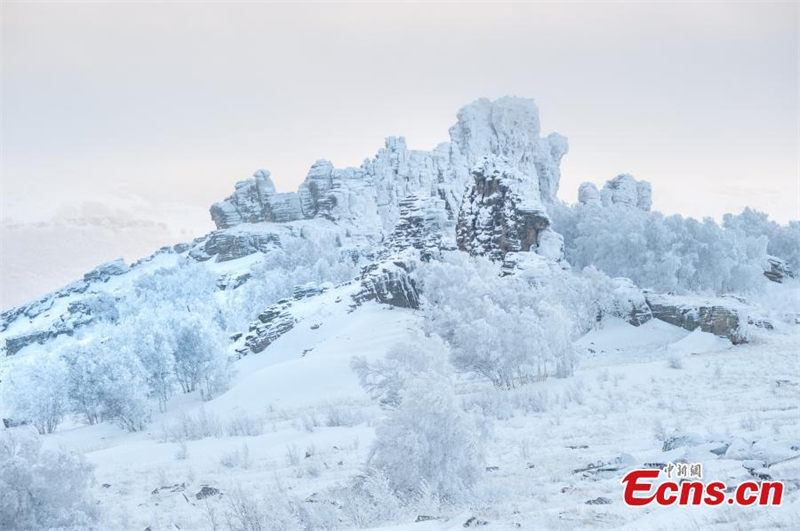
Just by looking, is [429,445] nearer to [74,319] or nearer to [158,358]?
[158,358]

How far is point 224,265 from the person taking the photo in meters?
100

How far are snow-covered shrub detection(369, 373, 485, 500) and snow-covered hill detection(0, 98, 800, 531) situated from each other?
0.03 meters

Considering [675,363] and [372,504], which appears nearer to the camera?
[372,504]

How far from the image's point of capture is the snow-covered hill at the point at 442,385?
28.1 ft

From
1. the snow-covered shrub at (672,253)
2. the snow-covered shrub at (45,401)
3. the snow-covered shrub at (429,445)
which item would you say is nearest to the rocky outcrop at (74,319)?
the snow-covered shrub at (45,401)

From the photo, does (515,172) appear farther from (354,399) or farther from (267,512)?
(267,512)

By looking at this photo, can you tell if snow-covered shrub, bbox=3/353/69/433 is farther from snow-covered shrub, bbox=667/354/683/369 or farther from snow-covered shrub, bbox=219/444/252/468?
snow-covered shrub, bbox=667/354/683/369

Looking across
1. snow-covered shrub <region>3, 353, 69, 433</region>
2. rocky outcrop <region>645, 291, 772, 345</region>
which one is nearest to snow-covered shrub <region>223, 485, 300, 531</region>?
rocky outcrop <region>645, 291, 772, 345</region>

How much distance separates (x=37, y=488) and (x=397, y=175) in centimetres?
11140

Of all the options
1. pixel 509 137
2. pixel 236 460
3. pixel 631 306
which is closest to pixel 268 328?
pixel 631 306

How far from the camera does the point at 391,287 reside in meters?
42.7

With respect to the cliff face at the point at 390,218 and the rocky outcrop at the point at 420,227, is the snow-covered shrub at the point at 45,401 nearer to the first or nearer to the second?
the cliff face at the point at 390,218

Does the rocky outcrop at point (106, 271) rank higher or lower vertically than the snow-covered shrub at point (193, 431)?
higher

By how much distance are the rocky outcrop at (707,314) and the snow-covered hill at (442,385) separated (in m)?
0.15
